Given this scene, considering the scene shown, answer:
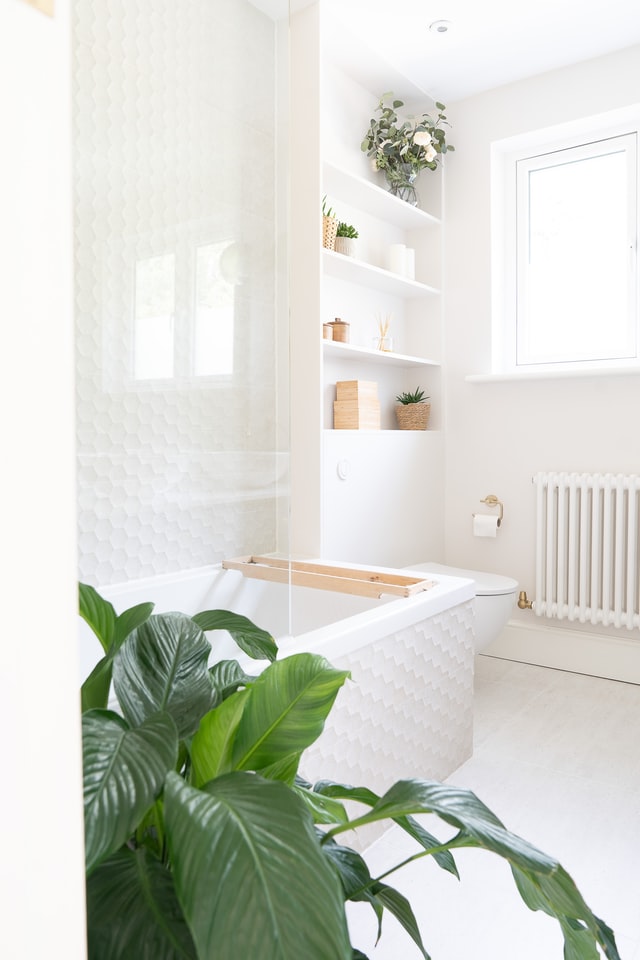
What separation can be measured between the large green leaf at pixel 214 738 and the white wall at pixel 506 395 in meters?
2.60

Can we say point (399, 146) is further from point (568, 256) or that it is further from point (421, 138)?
point (568, 256)

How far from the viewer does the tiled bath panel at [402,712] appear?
59.0 inches

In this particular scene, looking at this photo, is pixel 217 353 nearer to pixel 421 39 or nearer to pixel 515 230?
pixel 421 39

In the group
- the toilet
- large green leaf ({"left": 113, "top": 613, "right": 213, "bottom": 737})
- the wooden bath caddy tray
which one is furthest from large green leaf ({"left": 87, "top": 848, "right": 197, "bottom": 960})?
the toilet

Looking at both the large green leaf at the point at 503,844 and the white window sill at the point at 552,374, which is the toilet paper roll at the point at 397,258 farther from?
the large green leaf at the point at 503,844

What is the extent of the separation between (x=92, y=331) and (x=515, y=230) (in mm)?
2477


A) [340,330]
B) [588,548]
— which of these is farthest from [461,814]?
[588,548]

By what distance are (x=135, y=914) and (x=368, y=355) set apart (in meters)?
2.51

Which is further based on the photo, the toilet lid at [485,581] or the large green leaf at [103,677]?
the toilet lid at [485,581]

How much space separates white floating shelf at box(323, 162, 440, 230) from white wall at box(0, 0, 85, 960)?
7.75 feet

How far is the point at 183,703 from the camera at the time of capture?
2.30 feet

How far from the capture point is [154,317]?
1537mm

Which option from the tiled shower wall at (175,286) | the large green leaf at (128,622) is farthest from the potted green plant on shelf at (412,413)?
the large green leaf at (128,622)

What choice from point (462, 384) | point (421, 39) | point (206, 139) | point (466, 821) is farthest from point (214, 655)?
point (421, 39)
